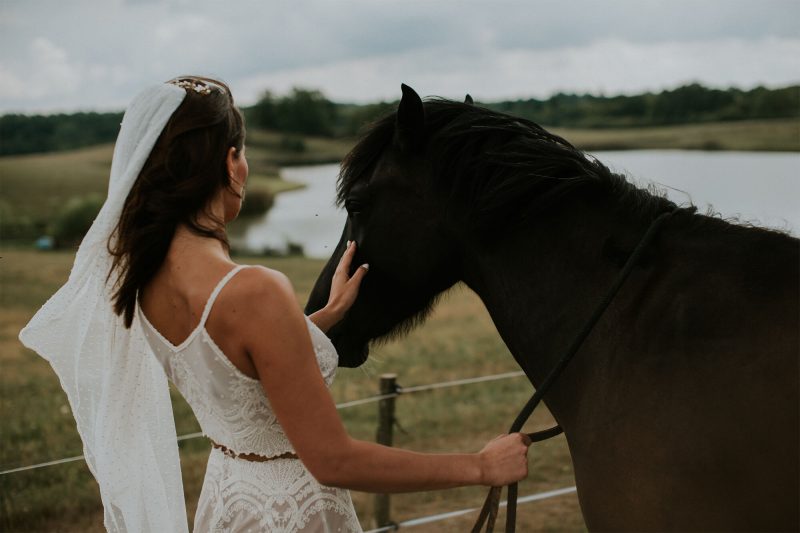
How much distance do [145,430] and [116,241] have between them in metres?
0.60

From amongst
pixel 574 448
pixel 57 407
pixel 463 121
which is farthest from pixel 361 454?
pixel 57 407

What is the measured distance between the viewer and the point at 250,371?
1707 mm

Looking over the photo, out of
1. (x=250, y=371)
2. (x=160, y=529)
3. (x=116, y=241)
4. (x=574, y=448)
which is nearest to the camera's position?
(x=250, y=371)

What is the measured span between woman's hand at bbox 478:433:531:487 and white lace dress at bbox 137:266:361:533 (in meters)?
0.45

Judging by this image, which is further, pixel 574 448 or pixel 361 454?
pixel 574 448

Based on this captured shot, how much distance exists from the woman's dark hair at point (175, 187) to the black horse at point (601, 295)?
691 millimetres

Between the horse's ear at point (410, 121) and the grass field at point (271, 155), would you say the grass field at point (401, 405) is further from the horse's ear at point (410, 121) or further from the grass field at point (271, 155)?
the horse's ear at point (410, 121)

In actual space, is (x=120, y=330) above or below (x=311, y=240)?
above

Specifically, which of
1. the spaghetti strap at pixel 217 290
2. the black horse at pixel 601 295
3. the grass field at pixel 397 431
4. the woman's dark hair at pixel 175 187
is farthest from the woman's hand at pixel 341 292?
the spaghetti strap at pixel 217 290

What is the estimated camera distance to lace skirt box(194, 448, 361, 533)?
1.88 metres

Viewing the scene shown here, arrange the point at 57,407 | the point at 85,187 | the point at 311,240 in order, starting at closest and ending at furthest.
A: the point at 57,407 < the point at 311,240 < the point at 85,187

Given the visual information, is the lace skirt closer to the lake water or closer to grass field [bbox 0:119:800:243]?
the lake water

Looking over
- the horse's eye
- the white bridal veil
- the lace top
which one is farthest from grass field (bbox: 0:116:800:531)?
the lace top

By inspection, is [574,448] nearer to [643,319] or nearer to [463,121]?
[643,319]
